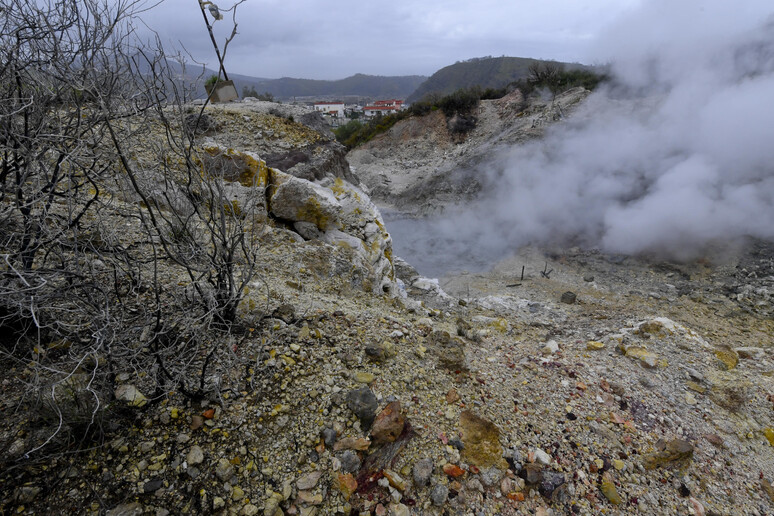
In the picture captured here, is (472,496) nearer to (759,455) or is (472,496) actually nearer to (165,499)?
(165,499)

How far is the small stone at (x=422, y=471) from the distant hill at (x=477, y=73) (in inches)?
2904

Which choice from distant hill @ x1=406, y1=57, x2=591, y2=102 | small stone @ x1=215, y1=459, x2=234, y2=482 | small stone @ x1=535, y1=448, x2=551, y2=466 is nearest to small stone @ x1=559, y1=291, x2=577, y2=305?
small stone @ x1=535, y1=448, x2=551, y2=466

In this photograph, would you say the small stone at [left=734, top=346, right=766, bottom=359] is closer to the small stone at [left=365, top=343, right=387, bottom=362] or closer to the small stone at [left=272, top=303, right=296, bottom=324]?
the small stone at [left=365, top=343, right=387, bottom=362]

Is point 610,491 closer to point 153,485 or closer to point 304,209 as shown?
point 153,485

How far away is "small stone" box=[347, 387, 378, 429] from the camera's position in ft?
7.23

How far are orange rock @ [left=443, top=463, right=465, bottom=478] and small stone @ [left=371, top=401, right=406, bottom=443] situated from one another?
0.33 metres

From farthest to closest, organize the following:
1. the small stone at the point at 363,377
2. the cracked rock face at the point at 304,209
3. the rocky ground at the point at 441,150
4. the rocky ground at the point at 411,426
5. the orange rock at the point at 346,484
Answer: the rocky ground at the point at 441,150 < the cracked rock face at the point at 304,209 < the small stone at the point at 363,377 < the orange rock at the point at 346,484 < the rocky ground at the point at 411,426

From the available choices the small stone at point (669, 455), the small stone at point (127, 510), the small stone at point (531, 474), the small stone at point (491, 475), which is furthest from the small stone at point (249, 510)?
the small stone at point (669, 455)

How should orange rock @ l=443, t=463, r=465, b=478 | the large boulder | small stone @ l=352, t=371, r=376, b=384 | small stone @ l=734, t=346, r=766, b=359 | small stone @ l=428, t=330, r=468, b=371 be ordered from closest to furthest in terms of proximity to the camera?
1. orange rock @ l=443, t=463, r=465, b=478
2. small stone @ l=352, t=371, r=376, b=384
3. small stone @ l=428, t=330, r=468, b=371
4. small stone @ l=734, t=346, r=766, b=359
5. the large boulder

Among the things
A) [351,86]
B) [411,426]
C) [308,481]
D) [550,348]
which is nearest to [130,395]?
[308,481]

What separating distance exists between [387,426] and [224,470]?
0.90 metres

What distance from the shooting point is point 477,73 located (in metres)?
79.4

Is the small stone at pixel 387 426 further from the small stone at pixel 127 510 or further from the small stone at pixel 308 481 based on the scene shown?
the small stone at pixel 127 510

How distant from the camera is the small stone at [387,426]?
215 centimetres
